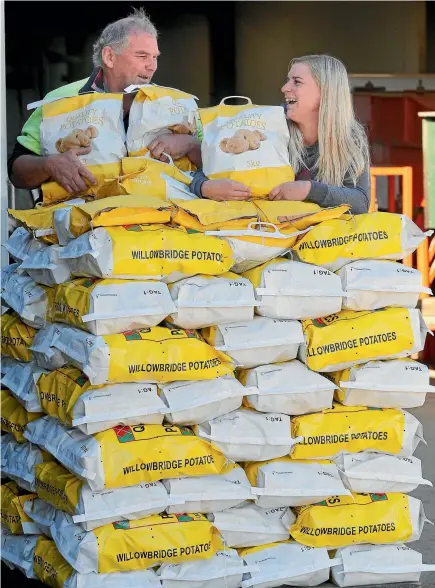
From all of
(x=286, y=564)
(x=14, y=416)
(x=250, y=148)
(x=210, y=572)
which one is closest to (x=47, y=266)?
(x=14, y=416)

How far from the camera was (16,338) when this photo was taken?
495 centimetres

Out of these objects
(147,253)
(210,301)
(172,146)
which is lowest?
(210,301)

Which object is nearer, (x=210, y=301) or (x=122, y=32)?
(x=210, y=301)

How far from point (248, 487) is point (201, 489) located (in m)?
0.18

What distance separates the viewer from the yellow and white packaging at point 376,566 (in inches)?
176

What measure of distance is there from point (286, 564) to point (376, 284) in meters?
1.07

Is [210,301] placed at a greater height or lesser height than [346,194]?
lesser

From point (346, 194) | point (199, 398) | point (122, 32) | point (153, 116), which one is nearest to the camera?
point (199, 398)

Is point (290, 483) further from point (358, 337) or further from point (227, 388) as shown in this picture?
point (358, 337)

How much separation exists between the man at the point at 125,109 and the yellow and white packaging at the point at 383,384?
111 centimetres

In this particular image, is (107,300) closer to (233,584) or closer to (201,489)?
(201,489)

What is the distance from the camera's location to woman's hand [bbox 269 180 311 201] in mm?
4543

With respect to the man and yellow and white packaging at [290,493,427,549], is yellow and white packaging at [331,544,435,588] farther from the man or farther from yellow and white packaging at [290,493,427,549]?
the man

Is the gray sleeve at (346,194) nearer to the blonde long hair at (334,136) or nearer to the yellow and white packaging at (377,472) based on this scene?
the blonde long hair at (334,136)
